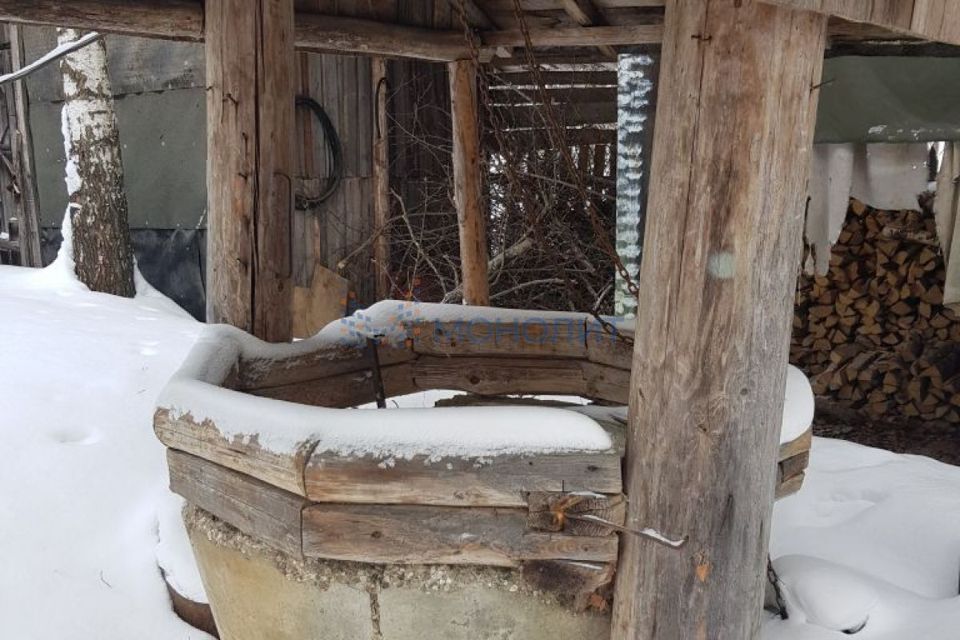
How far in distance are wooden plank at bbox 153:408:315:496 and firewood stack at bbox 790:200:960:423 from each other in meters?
4.25

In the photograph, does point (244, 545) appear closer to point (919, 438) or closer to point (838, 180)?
point (838, 180)

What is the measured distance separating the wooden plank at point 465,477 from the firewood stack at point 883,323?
13.1 ft

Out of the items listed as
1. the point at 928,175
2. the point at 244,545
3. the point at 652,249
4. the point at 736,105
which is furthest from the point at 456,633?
the point at 928,175

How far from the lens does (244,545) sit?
2.24 metres

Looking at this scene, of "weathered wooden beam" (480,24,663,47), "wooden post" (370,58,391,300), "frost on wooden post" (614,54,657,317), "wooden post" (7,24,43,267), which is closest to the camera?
"weathered wooden beam" (480,24,663,47)

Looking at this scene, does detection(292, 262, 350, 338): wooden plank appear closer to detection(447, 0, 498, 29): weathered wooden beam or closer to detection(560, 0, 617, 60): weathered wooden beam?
detection(447, 0, 498, 29): weathered wooden beam

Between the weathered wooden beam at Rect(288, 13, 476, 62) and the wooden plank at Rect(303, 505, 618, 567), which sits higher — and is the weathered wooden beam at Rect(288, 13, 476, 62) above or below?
above

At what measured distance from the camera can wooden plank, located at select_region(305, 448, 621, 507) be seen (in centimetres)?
193

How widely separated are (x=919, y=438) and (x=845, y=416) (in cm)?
46

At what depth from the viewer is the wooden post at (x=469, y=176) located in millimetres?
4316

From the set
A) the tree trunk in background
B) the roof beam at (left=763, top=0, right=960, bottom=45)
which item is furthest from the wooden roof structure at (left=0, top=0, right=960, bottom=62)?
the tree trunk in background

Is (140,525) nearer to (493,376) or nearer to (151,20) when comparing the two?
(493,376)

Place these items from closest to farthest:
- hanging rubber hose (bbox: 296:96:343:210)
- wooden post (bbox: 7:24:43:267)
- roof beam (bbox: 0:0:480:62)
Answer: roof beam (bbox: 0:0:480:62) < hanging rubber hose (bbox: 296:96:343:210) < wooden post (bbox: 7:24:43:267)

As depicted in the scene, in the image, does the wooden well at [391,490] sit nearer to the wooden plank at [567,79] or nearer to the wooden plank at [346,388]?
the wooden plank at [346,388]
